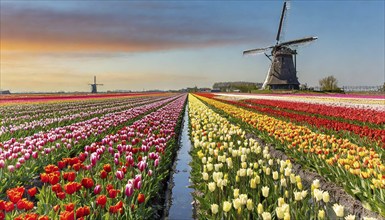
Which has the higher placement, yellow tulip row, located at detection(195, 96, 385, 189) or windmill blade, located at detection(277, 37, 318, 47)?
windmill blade, located at detection(277, 37, 318, 47)

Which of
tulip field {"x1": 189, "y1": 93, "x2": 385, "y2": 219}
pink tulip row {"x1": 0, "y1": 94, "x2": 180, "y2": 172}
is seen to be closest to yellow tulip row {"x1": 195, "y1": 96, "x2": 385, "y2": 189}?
tulip field {"x1": 189, "y1": 93, "x2": 385, "y2": 219}

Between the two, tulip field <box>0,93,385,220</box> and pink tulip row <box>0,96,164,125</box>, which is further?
pink tulip row <box>0,96,164,125</box>

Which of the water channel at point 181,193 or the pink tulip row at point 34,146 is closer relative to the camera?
the water channel at point 181,193

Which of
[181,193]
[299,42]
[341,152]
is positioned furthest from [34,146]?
[299,42]

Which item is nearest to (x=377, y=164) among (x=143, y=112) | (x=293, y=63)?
(x=143, y=112)

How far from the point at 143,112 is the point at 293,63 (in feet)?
129

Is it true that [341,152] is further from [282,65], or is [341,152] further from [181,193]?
[282,65]

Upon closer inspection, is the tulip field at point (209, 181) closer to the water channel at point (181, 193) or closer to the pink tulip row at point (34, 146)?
the pink tulip row at point (34, 146)

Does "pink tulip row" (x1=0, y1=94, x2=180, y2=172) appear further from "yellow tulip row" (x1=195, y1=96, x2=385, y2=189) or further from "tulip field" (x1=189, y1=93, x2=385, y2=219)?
"yellow tulip row" (x1=195, y1=96, x2=385, y2=189)

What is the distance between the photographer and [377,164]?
5.18m

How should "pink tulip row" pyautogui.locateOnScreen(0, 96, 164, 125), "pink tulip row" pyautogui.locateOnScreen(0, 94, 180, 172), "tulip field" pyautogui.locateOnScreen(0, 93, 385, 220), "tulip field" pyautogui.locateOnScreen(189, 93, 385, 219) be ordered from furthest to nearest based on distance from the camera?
"pink tulip row" pyautogui.locateOnScreen(0, 96, 164, 125) → "pink tulip row" pyautogui.locateOnScreen(0, 94, 180, 172) → "tulip field" pyautogui.locateOnScreen(189, 93, 385, 219) → "tulip field" pyautogui.locateOnScreen(0, 93, 385, 220)

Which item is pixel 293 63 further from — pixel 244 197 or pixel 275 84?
pixel 244 197

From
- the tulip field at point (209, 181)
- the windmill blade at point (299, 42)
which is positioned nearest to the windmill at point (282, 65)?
the windmill blade at point (299, 42)

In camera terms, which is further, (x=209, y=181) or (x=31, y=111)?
(x=31, y=111)
